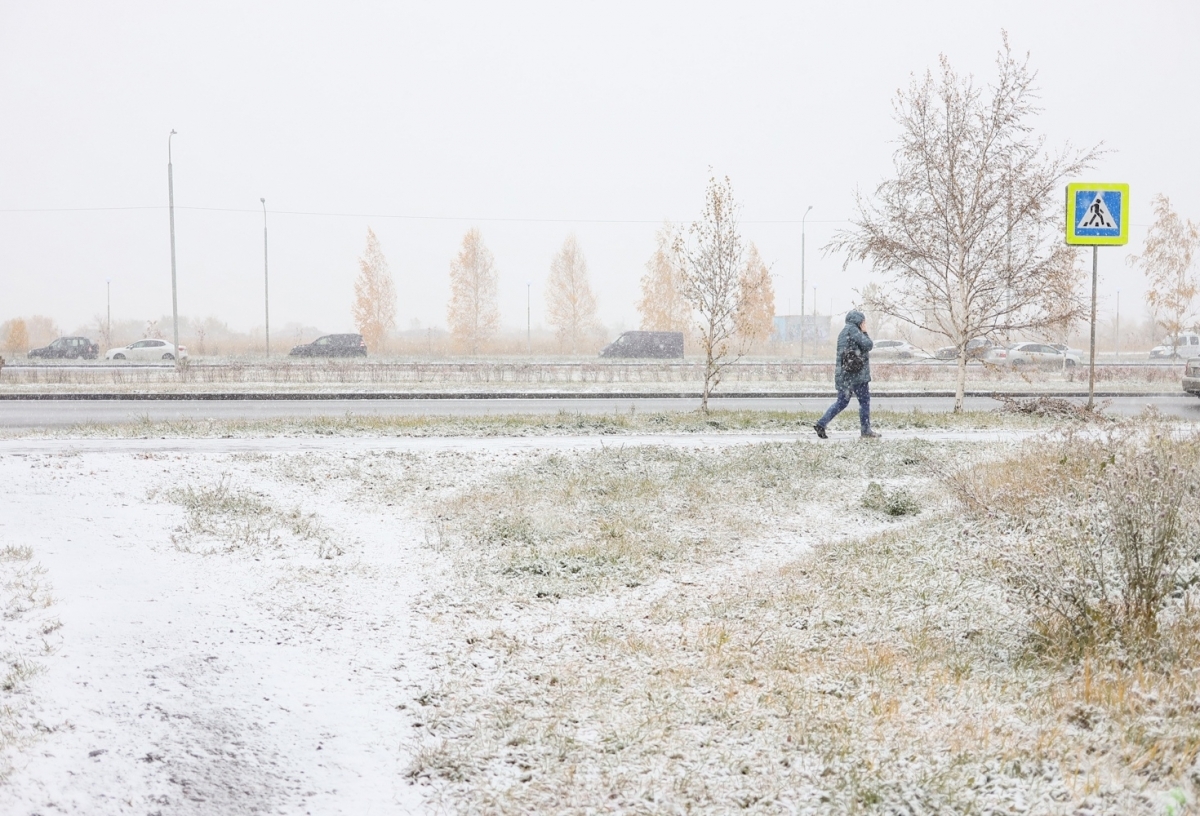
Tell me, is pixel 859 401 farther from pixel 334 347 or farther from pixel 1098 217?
pixel 334 347

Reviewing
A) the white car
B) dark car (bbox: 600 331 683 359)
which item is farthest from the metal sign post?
the white car

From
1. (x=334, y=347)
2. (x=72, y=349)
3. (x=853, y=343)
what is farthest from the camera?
(x=72, y=349)

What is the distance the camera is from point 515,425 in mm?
14367

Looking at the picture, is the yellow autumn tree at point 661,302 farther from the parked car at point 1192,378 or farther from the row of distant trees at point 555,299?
the parked car at point 1192,378

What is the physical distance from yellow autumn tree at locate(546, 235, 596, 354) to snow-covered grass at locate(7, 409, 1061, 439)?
131ft

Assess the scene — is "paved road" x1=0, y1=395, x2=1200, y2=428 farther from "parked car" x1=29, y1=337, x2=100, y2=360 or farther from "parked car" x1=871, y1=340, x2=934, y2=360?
"parked car" x1=29, y1=337, x2=100, y2=360

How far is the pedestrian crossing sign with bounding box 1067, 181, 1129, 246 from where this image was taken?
1197 cm

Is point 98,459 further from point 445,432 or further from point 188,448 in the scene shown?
point 445,432

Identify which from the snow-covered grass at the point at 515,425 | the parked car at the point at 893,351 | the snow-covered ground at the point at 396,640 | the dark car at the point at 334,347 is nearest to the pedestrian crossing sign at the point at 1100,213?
the snow-covered grass at the point at 515,425

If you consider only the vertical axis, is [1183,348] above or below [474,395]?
above

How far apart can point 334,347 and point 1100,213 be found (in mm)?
34374

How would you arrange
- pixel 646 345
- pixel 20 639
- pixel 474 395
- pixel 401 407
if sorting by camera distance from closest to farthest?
pixel 20 639
pixel 401 407
pixel 474 395
pixel 646 345

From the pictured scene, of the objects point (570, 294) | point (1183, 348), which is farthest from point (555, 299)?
point (1183, 348)

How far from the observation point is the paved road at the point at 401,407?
659 inches
